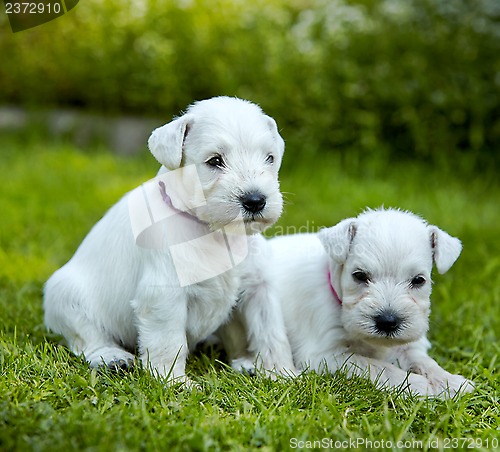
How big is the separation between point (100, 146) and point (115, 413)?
738 cm

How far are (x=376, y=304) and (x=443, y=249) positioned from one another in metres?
0.55

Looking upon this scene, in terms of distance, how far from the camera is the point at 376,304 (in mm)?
3811

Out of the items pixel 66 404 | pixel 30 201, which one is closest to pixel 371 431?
pixel 66 404

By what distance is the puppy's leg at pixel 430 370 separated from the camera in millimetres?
3895

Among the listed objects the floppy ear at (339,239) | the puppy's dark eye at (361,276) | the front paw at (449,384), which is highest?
the floppy ear at (339,239)

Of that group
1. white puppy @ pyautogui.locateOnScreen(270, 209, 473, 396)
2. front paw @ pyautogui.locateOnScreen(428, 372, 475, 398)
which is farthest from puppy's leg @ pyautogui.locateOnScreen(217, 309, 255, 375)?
front paw @ pyautogui.locateOnScreen(428, 372, 475, 398)

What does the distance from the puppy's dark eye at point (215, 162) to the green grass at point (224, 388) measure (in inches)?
39.9

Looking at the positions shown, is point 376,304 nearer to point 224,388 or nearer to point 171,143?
point 224,388

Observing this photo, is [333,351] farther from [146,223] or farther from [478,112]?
[478,112]

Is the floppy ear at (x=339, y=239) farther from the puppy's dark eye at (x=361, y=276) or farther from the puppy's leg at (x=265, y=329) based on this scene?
the puppy's leg at (x=265, y=329)

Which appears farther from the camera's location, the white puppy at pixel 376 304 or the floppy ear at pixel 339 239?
the floppy ear at pixel 339 239

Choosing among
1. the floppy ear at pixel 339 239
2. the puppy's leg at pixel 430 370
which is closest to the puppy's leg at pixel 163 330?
the floppy ear at pixel 339 239

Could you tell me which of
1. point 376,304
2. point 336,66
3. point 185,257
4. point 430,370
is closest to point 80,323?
point 185,257

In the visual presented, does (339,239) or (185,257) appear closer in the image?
(185,257)
